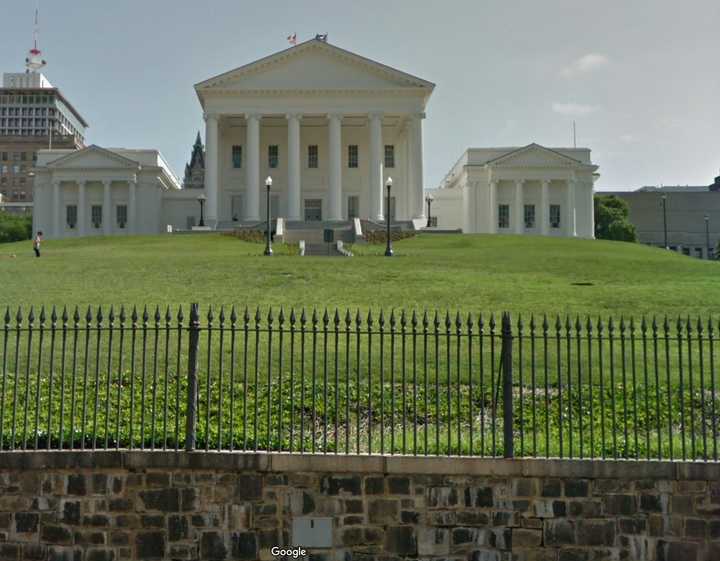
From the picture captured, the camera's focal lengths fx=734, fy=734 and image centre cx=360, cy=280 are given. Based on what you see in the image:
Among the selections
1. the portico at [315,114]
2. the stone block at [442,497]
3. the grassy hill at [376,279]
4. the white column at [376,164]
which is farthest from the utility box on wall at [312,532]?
the white column at [376,164]

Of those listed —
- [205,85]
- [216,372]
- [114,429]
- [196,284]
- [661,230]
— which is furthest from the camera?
[661,230]

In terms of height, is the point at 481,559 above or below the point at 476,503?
below

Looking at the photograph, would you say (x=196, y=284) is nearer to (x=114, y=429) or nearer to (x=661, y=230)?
(x=114, y=429)

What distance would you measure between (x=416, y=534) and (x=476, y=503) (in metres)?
0.79

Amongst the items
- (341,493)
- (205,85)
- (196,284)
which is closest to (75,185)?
(205,85)

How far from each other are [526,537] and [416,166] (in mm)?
59316

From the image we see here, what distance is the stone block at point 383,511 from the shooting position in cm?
855

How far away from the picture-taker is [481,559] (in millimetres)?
8531

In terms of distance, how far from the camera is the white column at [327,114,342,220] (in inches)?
2586

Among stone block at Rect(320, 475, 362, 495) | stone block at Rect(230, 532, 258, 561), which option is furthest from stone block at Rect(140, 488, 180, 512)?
stone block at Rect(320, 475, 362, 495)

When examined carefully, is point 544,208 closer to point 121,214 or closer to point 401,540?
point 121,214

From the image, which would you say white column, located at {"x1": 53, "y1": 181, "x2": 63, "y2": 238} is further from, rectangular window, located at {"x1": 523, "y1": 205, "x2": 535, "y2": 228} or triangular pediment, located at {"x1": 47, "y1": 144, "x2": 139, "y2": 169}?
rectangular window, located at {"x1": 523, "y1": 205, "x2": 535, "y2": 228}

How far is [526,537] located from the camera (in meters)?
8.52

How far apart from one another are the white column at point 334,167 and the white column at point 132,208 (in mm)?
17992
